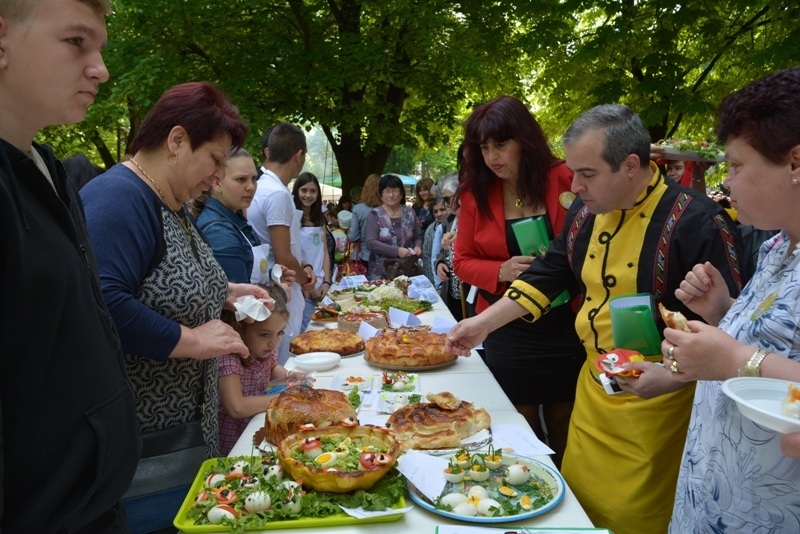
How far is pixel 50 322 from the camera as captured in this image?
1088 mm

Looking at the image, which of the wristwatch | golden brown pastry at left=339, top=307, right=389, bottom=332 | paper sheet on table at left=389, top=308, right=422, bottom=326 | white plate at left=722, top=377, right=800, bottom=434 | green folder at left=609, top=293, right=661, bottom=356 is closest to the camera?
white plate at left=722, top=377, right=800, bottom=434

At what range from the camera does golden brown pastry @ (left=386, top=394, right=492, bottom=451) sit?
79.4 inches

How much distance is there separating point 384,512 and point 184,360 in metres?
0.87

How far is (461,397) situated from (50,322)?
5.98 ft

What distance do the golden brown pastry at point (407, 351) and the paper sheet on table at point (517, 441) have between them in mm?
781

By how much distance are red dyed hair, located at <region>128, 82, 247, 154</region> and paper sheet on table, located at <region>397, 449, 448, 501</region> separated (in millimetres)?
1279

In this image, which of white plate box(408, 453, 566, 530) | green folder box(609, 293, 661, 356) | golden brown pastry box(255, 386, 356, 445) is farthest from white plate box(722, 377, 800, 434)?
golden brown pastry box(255, 386, 356, 445)

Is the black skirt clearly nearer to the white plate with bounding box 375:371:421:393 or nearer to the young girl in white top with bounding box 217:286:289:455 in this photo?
the white plate with bounding box 375:371:421:393

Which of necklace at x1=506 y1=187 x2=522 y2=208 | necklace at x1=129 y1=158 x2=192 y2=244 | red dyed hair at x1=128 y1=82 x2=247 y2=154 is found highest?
red dyed hair at x1=128 y1=82 x2=247 y2=154

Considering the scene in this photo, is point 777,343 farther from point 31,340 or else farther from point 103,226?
point 103,226

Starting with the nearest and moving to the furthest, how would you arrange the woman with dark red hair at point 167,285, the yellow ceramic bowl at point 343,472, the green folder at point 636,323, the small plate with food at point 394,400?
the yellow ceramic bowl at point 343,472 → the woman with dark red hair at point 167,285 → the green folder at point 636,323 → the small plate with food at point 394,400

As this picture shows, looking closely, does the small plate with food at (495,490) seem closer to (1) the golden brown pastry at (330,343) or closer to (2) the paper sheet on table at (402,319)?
(1) the golden brown pastry at (330,343)

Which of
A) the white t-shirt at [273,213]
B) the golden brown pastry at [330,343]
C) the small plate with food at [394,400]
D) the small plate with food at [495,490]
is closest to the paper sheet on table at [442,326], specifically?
the golden brown pastry at [330,343]

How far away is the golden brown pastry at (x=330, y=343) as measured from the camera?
3328mm
